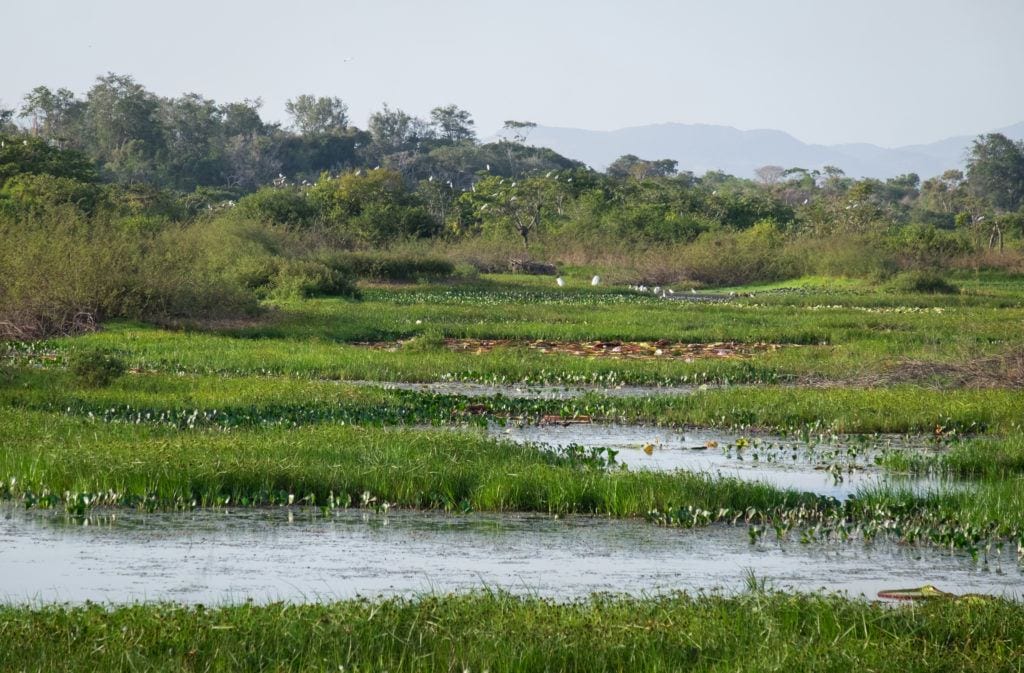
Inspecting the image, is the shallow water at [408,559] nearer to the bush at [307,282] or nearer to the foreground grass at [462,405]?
the foreground grass at [462,405]

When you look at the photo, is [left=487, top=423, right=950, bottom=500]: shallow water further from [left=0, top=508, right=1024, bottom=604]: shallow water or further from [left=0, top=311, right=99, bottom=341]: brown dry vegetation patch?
[left=0, top=311, right=99, bottom=341]: brown dry vegetation patch

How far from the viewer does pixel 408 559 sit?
29.9 feet

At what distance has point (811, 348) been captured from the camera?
2416 cm

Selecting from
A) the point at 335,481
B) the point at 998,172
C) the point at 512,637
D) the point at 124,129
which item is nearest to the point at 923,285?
the point at 335,481

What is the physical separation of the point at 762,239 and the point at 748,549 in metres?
47.7

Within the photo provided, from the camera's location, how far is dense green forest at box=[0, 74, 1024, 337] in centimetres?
Answer: 2720

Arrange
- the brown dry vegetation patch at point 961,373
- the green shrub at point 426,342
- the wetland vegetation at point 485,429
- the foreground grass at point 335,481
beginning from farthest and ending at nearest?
the green shrub at point 426,342 < the brown dry vegetation patch at point 961,373 < the foreground grass at point 335,481 < the wetland vegetation at point 485,429

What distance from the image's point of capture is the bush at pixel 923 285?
Answer: 43.8 meters

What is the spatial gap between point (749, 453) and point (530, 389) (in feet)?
19.1

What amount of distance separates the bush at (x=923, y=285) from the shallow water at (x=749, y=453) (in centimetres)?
3006

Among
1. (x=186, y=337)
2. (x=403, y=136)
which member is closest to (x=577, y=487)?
(x=186, y=337)

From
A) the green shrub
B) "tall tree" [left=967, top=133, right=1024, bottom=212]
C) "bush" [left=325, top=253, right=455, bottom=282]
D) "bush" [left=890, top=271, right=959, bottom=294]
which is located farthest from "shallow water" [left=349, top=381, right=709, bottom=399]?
"tall tree" [left=967, top=133, right=1024, bottom=212]

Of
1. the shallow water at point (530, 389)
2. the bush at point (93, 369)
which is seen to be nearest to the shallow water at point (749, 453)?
the shallow water at point (530, 389)

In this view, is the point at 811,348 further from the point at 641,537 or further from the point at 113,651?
the point at 113,651
